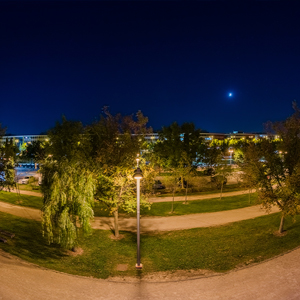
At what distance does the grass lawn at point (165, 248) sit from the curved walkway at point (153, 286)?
3.39 ft

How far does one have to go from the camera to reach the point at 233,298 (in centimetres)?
863

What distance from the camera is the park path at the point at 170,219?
58.8 ft

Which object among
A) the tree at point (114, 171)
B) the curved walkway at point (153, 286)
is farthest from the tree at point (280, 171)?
the tree at point (114, 171)

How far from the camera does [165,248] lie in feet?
46.6

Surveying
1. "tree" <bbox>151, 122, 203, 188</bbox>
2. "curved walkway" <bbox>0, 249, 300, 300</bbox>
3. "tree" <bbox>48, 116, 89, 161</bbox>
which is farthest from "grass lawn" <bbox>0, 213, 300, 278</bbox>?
"tree" <bbox>151, 122, 203, 188</bbox>

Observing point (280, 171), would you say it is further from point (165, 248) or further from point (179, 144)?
point (179, 144)

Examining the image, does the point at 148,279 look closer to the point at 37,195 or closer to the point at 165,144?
the point at 37,195

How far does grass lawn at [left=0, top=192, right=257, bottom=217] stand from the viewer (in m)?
21.7

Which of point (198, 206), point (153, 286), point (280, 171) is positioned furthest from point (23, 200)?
point (280, 171)

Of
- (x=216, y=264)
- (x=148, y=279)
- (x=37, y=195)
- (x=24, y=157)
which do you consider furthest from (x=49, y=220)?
(x=24, y=157)

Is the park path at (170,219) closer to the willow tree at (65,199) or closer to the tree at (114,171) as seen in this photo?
the tree at (114,171)

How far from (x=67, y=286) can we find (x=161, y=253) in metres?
5.58

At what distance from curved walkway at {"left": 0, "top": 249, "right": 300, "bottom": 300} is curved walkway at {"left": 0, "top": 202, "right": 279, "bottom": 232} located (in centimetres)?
735

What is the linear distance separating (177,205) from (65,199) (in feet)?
45.8
